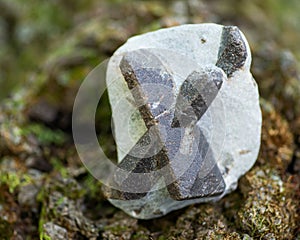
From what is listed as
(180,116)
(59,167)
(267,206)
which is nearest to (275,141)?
(267,206)

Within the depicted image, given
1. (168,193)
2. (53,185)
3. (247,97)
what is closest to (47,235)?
(53,185)

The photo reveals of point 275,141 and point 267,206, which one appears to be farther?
point 275,141

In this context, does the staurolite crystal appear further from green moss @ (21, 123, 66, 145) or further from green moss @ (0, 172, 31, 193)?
green moss @ (21, 123, 66, 145)

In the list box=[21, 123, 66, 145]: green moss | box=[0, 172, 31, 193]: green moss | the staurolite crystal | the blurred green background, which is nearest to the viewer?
the staurolite crystal

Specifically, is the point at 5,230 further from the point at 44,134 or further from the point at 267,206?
the point at 267,206

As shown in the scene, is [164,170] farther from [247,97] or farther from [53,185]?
[53,185]

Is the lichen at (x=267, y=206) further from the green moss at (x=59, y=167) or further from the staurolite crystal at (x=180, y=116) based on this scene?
the green moss at (x=59, y=167)

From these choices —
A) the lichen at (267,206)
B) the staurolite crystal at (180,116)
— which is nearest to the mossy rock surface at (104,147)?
the lichen at (267,206)

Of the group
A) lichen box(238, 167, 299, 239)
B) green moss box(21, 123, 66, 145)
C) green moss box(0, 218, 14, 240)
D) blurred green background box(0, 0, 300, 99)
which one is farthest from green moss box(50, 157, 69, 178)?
blurred green background box(0, 0, 300, 99)
